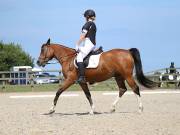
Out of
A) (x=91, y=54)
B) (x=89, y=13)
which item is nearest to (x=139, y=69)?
(x=91, y=54)

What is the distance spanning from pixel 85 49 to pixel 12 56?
82.8 metres

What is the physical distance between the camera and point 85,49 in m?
13.2

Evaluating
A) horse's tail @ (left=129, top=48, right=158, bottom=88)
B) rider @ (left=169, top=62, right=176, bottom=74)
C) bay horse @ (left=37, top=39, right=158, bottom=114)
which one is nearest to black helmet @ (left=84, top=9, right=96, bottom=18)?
bay horse @ (left=37, top=39, right=158, bottom=114)

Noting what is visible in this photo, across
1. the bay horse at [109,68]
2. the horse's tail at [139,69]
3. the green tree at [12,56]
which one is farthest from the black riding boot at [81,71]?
the green tree at [12,56]

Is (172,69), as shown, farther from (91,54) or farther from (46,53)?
(91,54)

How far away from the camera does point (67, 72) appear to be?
44.1ft

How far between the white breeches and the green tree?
3024 inches

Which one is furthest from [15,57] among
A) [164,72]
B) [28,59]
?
[164,72]

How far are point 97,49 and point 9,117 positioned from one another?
287 centimetres

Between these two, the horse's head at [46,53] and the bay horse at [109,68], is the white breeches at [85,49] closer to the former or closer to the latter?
the bay horse at [109,68]

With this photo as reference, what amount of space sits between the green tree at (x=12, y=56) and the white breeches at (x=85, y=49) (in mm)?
76811

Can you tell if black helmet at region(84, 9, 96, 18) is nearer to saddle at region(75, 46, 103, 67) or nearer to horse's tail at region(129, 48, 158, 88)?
saddle at region(75, 46, 103, 67)

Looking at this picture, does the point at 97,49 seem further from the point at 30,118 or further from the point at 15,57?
the point at 15,57

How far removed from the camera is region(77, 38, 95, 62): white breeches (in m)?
13.2
